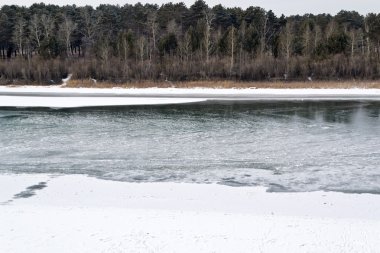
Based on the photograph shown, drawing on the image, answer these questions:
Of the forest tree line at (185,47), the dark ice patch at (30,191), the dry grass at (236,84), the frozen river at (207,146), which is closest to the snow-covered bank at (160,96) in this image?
the dry grass at (236,84)

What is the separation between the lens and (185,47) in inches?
2378

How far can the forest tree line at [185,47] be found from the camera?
51844 millimetres

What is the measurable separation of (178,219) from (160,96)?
31.7 m

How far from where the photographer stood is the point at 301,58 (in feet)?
177

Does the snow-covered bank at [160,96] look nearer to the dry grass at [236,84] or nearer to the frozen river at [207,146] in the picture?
the dry grass at [236,84]

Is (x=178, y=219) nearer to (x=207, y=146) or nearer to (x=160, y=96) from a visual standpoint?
(x=207, y=146)

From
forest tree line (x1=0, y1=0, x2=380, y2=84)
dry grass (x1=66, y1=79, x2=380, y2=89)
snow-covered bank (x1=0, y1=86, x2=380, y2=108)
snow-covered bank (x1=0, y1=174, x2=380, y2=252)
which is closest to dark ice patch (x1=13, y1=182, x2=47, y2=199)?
snow-covered bank (x1=0, y1=174, x2=380, y2=252)

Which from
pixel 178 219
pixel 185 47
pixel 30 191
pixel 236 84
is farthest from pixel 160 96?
pixel 178 219

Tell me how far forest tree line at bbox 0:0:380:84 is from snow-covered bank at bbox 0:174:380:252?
1596 inches

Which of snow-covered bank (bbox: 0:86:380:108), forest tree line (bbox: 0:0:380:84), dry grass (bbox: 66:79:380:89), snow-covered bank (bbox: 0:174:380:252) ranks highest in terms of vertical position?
forest tree line (bbox: 0:0:380:84)

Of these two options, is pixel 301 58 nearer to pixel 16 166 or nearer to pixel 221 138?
pixel 221 138

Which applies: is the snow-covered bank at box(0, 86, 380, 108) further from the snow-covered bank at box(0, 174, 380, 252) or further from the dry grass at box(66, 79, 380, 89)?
the snow-covered bank at box(0, 174, 380, 252)

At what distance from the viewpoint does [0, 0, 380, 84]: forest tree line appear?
5184 centimetres

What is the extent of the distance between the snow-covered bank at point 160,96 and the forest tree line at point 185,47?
261 inches
